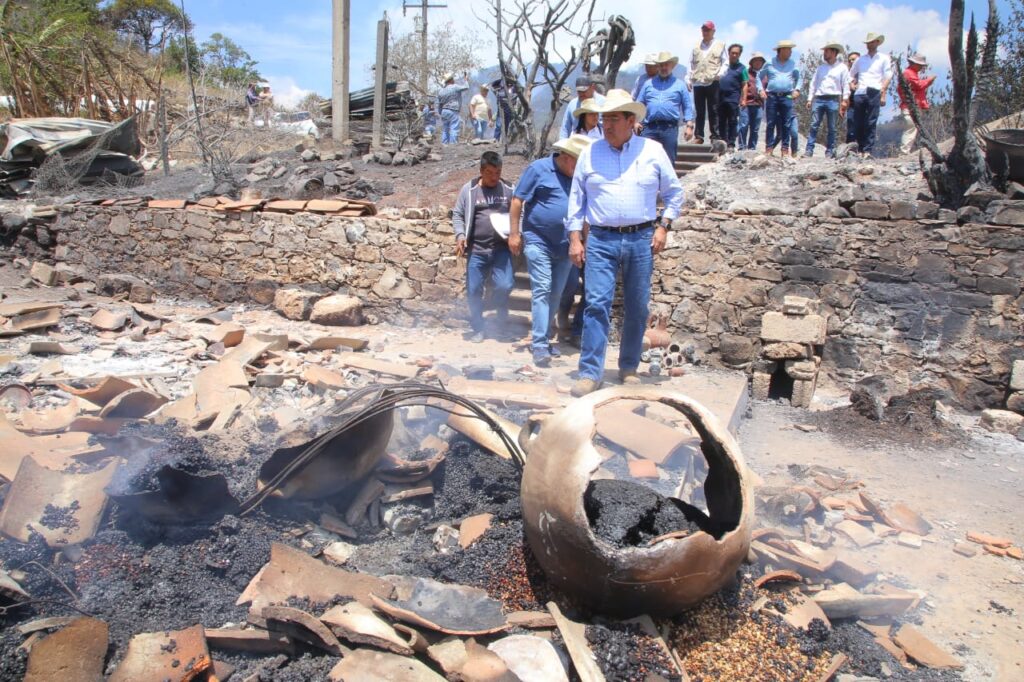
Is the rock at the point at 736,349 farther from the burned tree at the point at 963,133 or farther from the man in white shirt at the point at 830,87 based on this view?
the man in white shirt at the point at 830,87

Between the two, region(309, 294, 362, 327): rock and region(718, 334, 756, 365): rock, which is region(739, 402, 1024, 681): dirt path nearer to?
region(718, 334, 756, 365): rock

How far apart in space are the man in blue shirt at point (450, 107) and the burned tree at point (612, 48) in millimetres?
3864

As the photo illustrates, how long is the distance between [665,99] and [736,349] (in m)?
2.90

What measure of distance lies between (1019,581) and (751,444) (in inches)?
71.2

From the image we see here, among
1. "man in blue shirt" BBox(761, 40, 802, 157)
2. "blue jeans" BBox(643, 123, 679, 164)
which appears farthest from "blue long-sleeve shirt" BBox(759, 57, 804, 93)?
"blue jeans" BBox(643, 123, 679, 164)

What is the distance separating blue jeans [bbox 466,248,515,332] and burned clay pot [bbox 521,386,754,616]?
3726 mm

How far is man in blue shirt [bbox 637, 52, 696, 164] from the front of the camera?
23.6 ft

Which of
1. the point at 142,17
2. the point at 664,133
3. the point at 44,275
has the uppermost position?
the point at 142,17

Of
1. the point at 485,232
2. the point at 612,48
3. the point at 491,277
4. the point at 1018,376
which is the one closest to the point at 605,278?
the point at 485,232

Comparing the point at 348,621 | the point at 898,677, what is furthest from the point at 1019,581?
the point at 348,621

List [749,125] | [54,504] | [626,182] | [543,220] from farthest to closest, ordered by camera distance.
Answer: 1. [749,125]
2. [543,220]
3. [626,182]
4. [54,504]

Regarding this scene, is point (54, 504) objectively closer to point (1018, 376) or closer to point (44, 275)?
point (1018, 376)

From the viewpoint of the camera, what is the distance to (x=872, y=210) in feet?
18.8

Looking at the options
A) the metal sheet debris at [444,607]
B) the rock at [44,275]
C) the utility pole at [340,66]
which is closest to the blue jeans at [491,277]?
the metal sheet debris at [444,607]
